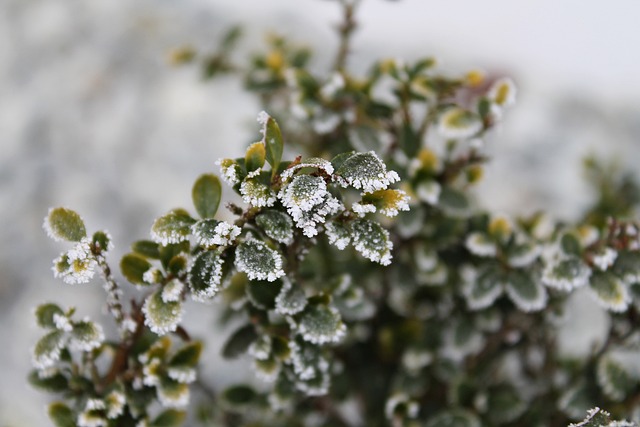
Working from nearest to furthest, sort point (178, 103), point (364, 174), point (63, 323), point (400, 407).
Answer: point (364, 174) → point (63, 323) → point (400, 407) → point (178, 103)

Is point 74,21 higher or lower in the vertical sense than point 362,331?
higher

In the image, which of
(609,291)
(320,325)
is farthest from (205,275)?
(609,291)

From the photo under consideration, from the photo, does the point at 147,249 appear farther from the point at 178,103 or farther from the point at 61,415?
the point at 178,103

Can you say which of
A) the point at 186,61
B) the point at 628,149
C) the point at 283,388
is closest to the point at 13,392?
the point at 186,61

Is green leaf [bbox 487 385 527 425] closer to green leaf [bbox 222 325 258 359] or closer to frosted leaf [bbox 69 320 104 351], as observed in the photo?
green leaf [bbox 222 325 258 359]

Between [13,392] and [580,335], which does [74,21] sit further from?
[580,335]

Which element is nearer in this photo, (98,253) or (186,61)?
(98,253)

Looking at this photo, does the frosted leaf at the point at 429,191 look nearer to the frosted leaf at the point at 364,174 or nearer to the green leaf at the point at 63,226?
the frosted leaf at the point at 364,174
